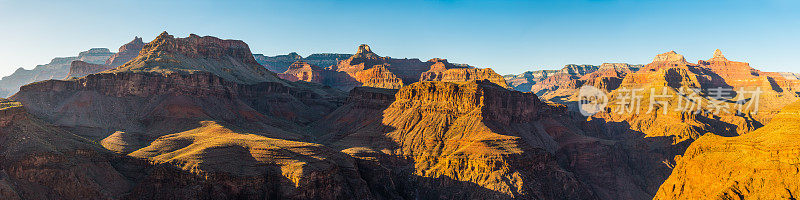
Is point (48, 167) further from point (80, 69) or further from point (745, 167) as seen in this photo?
point (80, 69)

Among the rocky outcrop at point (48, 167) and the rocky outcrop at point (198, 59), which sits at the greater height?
the rocky outcrop at point (198, 59)

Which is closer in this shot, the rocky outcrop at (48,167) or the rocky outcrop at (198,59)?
the rocky outcrop at (48,167)

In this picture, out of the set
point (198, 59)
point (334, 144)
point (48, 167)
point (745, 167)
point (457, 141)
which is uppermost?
point (198, 59)

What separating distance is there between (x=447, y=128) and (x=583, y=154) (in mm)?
40419

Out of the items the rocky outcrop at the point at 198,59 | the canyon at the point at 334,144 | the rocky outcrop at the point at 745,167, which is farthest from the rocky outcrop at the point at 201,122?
the rocky outcrop at the point at 745,167

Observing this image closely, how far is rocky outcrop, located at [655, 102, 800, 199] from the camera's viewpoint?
4322 centimetres

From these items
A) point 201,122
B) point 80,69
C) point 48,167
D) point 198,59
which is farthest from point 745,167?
point 80,69

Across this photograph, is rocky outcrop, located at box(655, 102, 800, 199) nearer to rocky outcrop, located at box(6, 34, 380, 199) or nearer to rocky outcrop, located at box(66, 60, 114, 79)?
rocky outcrop, located at box(6, 34, 380, 199)

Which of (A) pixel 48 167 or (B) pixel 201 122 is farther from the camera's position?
(B) pixel 201 122

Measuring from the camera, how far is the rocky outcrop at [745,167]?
1702 inches

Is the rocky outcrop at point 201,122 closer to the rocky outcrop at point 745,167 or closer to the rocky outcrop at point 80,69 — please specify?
the rocky outcrop at point 745,167

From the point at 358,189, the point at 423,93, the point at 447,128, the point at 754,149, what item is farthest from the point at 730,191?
the point at 423,93

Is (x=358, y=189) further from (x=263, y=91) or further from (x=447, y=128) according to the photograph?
(x=263, y=91)

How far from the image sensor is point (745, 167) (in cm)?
4684
